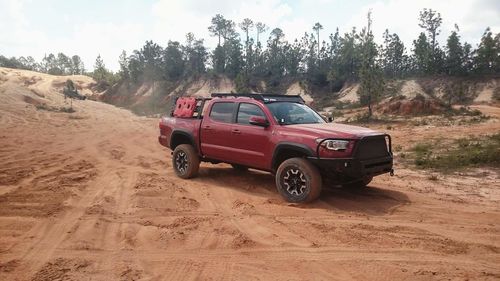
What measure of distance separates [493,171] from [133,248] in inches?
324

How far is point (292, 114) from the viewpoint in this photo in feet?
26.1

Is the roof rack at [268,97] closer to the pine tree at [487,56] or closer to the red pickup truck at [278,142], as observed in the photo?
the red pickup truck at [278,142]

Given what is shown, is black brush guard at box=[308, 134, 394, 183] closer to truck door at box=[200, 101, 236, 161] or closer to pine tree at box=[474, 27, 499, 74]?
truck door at box=[200, 101, 236, 161]

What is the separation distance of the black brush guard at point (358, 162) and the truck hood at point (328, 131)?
0.32 ft

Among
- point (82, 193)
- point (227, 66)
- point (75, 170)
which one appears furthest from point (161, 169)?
point (227, 66)

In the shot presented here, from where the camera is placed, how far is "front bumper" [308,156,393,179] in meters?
6.62

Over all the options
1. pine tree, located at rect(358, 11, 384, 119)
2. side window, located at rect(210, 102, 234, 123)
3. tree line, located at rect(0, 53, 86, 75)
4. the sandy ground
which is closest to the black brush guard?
the sandy ground

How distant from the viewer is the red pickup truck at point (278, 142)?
266 inches

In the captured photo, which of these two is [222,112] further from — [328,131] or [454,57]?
[454,57]

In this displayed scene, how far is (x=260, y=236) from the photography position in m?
5.45

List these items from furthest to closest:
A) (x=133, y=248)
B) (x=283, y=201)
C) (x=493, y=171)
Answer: (x=493, y=171)
(x=283, y=201)
(x=133, y=248)

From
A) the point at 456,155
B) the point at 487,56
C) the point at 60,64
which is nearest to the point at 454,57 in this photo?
the point at 487,56

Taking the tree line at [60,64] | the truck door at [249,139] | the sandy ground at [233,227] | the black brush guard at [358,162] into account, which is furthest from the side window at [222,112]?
the tree line at [60,64]

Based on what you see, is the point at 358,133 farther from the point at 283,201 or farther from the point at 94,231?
the point at 94,231
